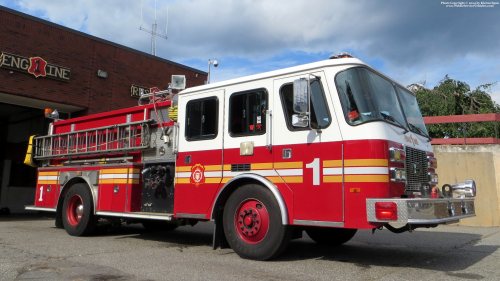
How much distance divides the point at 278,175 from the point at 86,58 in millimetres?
11499

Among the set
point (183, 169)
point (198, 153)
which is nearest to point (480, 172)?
point (198, 153)

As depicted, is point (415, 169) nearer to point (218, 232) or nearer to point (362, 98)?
point (362, 98)

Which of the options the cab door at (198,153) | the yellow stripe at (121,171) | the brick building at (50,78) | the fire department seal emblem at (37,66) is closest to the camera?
the cab door at (198,153)

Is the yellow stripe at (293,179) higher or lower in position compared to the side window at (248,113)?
lower

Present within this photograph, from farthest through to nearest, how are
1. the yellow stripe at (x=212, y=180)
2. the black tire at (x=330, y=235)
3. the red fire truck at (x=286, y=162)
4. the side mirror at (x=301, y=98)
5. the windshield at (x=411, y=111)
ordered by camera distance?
the black tire at (x=330, y=235) → the yellow stripe at (x=212, y=180) → the windshield at (x=411, y=111) → the side mirror at (x=301, y=98) → the red fire truck at (x=286, y=162)

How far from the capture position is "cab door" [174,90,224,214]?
20.3 ft

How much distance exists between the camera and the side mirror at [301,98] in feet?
16.7

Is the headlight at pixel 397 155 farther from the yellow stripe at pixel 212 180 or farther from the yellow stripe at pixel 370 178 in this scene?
the yellow stripe at pixel 212 180

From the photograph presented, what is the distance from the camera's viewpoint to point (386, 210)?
452cm

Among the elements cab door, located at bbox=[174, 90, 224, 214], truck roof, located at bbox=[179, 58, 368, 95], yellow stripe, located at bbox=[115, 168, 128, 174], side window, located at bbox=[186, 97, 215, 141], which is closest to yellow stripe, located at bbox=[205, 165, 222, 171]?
cab door, located at bbox=[174, 90, 224, 214]

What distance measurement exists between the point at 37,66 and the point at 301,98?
36.4 ft

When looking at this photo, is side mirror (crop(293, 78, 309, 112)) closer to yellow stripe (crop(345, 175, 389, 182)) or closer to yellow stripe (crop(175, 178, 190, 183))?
yellow stripe (crop(345, 175, 389, 182))

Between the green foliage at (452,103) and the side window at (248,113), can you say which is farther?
the green foliage at (452,103)

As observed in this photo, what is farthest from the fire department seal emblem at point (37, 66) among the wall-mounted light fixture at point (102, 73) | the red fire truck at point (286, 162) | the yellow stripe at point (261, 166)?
the yellow stripe at point (261, 166)
